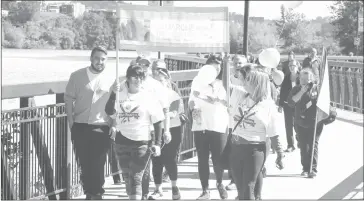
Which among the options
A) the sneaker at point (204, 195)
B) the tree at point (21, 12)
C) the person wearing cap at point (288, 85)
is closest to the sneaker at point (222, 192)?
the sneaker at point (204, 195)

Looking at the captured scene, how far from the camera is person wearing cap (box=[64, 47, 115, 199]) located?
7.75 meters

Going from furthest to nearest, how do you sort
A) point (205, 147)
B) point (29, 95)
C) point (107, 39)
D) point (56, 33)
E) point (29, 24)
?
point (107, 39), point (56, 33), point (29, 24), point (205, 147), point (29, 95)

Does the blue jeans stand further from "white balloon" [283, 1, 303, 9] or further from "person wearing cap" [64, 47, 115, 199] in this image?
"white balloon" [283, 1, 303, 9]

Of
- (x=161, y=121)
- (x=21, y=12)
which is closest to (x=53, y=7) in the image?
(x=21, y=12)

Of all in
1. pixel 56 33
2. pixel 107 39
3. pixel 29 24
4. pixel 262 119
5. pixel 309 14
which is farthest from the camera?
pixel 107 39

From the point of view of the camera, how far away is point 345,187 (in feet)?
32.4

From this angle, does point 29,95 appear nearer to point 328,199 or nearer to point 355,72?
point 328,199

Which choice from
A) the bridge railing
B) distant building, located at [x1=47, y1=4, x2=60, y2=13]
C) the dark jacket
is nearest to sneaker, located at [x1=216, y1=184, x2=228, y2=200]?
the dark jacket

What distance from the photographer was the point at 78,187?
899 cm

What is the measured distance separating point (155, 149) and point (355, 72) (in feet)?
44.1

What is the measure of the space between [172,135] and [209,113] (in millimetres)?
501

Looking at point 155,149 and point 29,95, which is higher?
point 29,95

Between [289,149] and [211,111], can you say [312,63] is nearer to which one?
[289,149]

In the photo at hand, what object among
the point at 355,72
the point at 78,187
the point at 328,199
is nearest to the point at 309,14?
the point at 328,199
